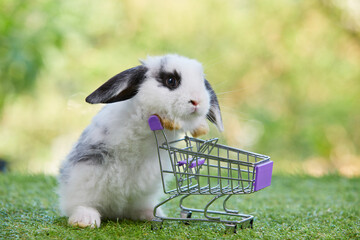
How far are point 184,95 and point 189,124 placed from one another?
0.37ft

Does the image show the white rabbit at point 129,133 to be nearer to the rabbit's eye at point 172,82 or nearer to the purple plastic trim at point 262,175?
the rabbit's eye at point 172,82

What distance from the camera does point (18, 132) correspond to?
15.8 feet

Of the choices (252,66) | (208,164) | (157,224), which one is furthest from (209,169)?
(252,66)

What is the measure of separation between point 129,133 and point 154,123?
0.42 ft

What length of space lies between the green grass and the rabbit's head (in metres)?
0.38

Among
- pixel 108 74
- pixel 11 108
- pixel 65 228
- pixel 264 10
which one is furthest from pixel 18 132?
pixel 65 228

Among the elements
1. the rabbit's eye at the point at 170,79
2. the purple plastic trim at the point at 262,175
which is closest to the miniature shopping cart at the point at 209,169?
the purple plastic trim at the point at 262,175

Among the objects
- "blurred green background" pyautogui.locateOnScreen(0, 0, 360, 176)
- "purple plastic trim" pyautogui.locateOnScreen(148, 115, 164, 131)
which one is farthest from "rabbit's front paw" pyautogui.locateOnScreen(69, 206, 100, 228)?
"blurred green background" pyautogui.locateOnScreen(0, 0, 360, 176)

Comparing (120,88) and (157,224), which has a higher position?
(120,88)

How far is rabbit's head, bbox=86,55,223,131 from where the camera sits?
1.36 meters

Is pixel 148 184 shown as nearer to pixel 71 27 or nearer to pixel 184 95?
pixel 184 95

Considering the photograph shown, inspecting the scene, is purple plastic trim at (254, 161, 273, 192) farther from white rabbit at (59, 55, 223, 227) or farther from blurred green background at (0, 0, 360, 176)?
blurred green background at (0, 0, 360, 176)

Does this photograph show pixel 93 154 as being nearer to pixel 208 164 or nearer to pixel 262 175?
pixel 208 164

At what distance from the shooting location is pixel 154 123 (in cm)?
135
